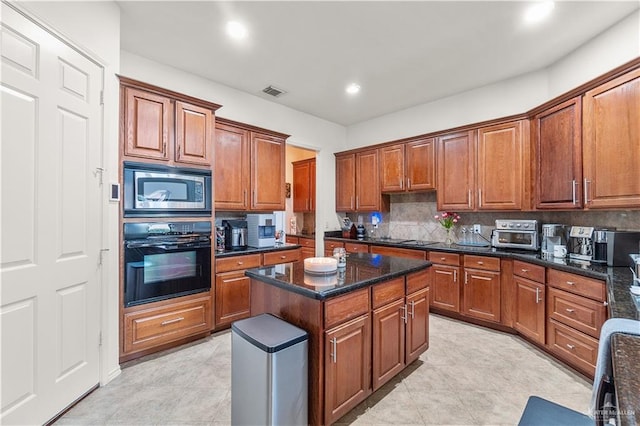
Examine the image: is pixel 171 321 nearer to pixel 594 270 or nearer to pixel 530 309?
pixel 530 309

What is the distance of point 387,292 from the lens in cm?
213

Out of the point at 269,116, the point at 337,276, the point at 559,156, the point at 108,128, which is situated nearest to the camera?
the point at 337,276

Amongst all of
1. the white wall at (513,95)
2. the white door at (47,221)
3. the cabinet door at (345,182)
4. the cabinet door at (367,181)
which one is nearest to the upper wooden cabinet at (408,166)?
the cabinet door at (367,181)

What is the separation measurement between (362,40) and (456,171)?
2.15 m

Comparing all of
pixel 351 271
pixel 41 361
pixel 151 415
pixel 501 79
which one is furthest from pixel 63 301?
pixel 501 79

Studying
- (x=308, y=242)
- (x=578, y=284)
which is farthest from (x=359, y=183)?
(x=578, y=284)

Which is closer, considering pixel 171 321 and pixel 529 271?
pixel 171 321

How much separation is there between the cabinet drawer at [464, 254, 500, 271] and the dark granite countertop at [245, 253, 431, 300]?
1313mm

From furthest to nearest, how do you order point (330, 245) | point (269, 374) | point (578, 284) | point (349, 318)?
1. point (330, 245)
2. point (578, 284)
3. point (349, 318)
4. point (269, 374)

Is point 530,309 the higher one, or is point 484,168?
point 484,168

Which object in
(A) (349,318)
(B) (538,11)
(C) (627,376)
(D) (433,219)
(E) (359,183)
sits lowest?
(A) (349,318)

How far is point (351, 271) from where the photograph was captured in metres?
2.18

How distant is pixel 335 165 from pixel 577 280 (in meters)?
3.86

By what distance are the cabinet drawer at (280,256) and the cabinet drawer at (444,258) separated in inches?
72.5
